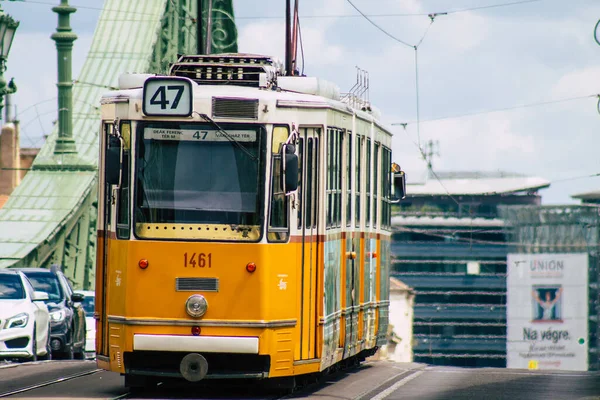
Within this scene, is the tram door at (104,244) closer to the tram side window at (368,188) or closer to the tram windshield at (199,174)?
the tram windshield at (199,174)

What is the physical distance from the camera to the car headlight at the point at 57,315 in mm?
24828

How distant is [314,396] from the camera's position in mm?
14977

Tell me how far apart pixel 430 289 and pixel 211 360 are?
536 ft

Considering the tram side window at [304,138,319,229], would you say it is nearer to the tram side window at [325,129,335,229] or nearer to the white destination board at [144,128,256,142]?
the tram side window at [325,129,335,229]

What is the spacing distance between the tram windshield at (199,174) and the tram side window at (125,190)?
0.10 meters

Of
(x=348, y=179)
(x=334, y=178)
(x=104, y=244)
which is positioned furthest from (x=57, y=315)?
(x=334, y=178)

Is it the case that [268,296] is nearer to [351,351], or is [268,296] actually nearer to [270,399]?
[270,399]

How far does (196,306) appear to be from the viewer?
554 inches

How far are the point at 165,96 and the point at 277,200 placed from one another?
1.39m

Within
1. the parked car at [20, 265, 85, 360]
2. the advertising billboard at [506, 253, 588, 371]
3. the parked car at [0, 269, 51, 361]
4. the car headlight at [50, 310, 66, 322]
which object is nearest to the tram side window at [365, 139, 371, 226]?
the parked car at [0, 269, 51, 361]

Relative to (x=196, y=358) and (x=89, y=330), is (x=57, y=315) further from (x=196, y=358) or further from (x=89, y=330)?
(x=196, y=358)

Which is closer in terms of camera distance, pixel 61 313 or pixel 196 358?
pixel 196 358

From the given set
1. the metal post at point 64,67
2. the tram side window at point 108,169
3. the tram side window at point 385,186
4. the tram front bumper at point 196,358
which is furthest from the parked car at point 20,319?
the metal post at point 64,67

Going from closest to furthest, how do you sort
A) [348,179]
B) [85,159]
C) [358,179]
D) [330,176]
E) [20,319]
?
[330,176]
[348,179]
[358,179]
[20,319]
[85,159]
